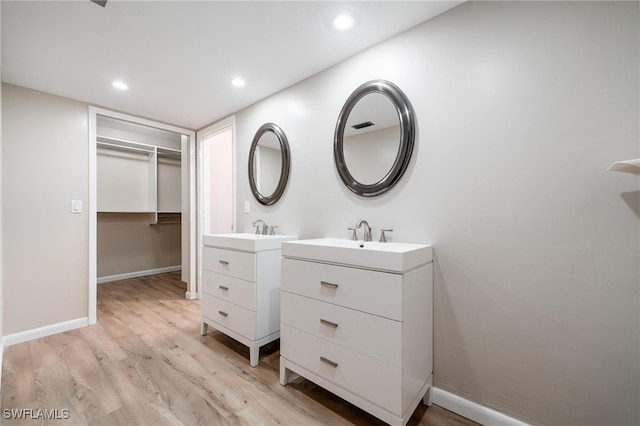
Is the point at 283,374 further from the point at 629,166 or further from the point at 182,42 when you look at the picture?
the point at 182,42

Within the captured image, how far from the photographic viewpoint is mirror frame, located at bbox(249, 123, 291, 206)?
2.39m

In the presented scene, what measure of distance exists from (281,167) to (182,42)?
3.73 ft

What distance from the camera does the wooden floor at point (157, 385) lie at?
142 centimetres

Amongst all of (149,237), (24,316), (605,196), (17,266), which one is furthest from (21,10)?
(149,237)

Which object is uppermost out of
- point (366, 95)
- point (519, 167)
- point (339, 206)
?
point (366, 95)

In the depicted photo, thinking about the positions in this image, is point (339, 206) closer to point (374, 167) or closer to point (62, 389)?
point (374, 167)

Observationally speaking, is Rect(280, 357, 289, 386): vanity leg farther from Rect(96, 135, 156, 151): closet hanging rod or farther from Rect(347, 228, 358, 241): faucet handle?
Rect(96, 135, 156, 151): closet hanging rod

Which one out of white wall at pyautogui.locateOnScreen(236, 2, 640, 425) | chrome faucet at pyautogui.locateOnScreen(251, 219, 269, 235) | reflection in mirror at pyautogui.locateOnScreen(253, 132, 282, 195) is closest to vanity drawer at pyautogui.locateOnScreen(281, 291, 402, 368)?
white wall at pyautogui.locateOnScreen(236, 2, 640, 425)

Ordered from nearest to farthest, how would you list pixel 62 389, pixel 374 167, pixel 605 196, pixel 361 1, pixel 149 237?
1. pixel 605 196
2. pixel 361 1
3. pixel 62 389
4. pixel 374 167
5. pixel 149 237

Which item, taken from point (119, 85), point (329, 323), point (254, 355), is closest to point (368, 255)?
point (329, 323)

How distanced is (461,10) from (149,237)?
5279mm

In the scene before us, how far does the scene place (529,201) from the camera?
1275 millimetres

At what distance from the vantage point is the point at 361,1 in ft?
4.73

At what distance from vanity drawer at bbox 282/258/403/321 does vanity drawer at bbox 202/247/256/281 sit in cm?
39
